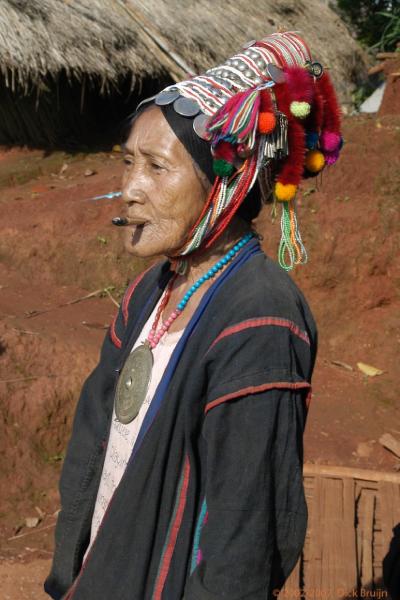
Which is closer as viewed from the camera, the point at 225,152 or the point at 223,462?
the point at 223,462

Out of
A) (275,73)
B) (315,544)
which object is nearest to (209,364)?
(275,73)

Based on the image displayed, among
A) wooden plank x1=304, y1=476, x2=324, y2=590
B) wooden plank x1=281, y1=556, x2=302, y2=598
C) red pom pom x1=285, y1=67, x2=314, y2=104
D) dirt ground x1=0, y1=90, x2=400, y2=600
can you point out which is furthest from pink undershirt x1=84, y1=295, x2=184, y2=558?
Answer: dirt ground x1=0, y1=90, x2=400, y2=600

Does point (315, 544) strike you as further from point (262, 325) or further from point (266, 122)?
point (266, 122)

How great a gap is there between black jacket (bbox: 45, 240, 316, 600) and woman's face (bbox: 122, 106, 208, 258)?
0.54ft

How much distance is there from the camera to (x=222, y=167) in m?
1.63

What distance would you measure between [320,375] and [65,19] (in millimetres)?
5509

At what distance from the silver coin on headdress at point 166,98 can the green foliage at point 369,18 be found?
42.0ft

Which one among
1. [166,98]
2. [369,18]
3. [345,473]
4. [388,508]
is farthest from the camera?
[369,18]

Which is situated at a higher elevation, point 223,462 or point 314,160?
point 314,160

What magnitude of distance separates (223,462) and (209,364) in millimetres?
204

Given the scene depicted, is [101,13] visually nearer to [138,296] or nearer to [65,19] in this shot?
[65,19]

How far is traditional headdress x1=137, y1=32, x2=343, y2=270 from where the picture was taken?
5.28 ft

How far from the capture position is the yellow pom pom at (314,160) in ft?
5.83

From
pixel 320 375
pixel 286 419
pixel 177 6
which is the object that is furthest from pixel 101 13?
pixel 286 419
